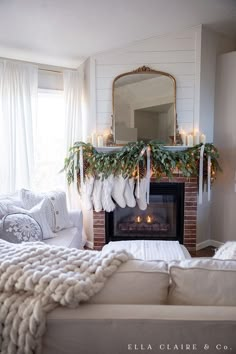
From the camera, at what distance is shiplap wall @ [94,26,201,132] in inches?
130

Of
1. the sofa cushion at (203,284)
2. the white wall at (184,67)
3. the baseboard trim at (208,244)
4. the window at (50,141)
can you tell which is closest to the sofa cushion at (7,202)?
the window at (50,141)

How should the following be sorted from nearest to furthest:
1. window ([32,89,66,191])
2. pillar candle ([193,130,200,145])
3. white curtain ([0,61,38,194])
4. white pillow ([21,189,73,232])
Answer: white pillow ([21,189,73,232]) → pillar candle ([193,130,200,145]) → white curtain ([0,61,38,194]) → window ([32,89,66,191])

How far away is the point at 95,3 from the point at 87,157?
1692 mm

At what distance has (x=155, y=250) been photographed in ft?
7.93

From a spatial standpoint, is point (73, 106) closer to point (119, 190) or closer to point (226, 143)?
point (119, 190)

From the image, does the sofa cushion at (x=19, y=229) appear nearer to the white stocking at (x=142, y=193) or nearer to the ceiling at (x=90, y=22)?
the white stocking at (x=142, y=193)

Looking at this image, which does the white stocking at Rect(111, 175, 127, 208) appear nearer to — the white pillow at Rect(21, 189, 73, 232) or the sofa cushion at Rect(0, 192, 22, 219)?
the white pillow at Rect(21, 189, 73, 232)

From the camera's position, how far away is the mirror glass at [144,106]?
3.46 m

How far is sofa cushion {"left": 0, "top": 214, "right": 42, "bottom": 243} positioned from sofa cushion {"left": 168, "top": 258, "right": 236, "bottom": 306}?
5.66ft

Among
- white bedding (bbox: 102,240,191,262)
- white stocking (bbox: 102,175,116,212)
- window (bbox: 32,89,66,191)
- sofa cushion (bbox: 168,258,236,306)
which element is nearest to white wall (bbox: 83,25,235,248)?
window (bbox: 32,89,66,191)

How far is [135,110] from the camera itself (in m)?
3.58

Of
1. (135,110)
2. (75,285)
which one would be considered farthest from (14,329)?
(135,110)

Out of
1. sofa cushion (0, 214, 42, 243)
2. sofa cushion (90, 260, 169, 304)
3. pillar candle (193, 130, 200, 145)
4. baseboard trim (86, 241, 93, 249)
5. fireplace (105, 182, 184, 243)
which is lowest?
baseboard trim (86, 241, 93, 249)

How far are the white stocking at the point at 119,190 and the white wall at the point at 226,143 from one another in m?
1.28
